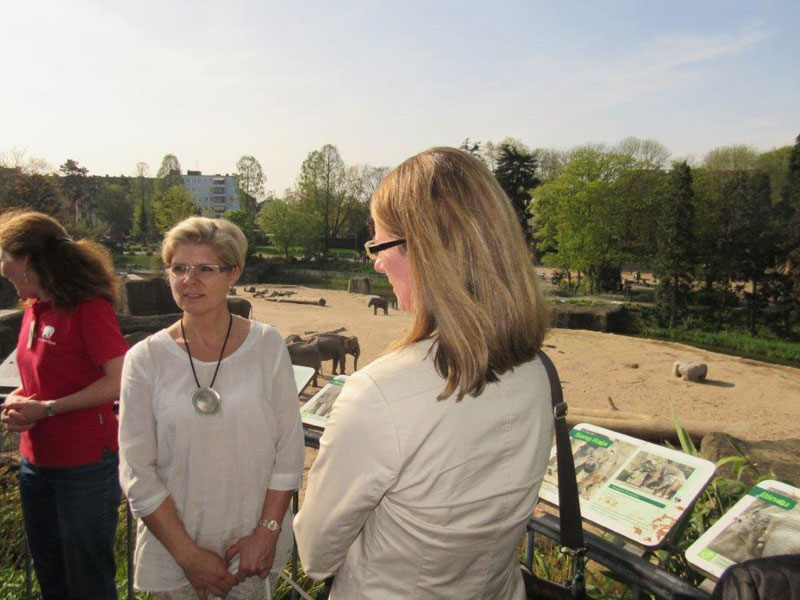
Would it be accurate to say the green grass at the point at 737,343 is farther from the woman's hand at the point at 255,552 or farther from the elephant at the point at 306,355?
the woman's hand at the point at 255,552

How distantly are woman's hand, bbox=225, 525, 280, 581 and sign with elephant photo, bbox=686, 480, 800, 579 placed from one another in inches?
49.8

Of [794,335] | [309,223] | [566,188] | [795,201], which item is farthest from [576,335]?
[309,223]

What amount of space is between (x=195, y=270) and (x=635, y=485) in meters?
1.67

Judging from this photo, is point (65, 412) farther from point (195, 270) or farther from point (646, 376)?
point (646, 376)

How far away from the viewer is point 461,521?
120 cm

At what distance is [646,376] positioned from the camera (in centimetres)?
1811

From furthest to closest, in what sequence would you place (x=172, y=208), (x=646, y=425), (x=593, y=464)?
(x=172, y=208) → (x=646, y=425) → (x=593, y=464)

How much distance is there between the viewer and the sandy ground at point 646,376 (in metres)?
14.4

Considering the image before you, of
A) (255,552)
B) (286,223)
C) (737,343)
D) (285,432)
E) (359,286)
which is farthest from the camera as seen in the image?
(286,223)

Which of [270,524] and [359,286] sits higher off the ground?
[270,524]

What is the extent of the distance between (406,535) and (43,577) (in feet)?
6.43

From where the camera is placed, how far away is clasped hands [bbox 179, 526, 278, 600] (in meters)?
1.76

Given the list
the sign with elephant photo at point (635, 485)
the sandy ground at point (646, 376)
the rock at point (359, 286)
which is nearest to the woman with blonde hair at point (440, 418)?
the sign with elephant photo at point (635, 485)

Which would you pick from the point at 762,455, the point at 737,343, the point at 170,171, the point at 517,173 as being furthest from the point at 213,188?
the point at 762,455
